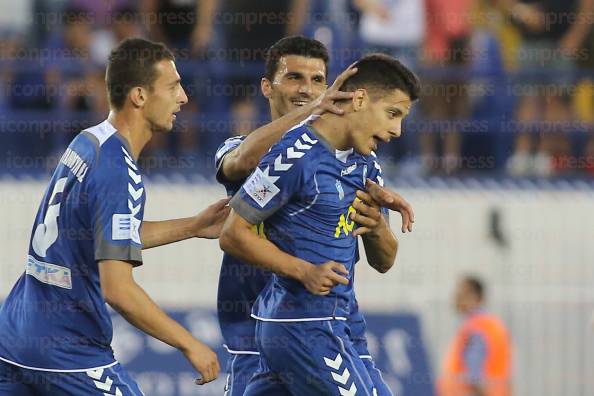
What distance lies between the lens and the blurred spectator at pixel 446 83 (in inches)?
443

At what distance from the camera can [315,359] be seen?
5602mm

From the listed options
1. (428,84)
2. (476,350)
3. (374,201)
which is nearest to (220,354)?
(476,350)

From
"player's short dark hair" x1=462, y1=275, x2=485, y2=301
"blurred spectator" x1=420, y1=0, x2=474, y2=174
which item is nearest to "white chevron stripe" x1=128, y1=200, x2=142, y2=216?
"player's short dark hair" x1=462, y1=275, x2=485, y2=301

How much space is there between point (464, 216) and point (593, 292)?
4.19 feet

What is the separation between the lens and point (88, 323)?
5520 millimetres

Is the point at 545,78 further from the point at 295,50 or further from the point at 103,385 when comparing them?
the point at 103,385

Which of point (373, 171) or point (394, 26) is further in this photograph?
point (394, 26)

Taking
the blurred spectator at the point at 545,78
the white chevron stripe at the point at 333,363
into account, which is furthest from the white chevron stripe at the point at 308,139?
the blurred spectator at the point at 545,78

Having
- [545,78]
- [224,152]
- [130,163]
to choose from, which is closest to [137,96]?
[130,163]

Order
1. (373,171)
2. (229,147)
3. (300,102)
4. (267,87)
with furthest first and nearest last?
(267,87), (300,102), (229,147), (373,171)

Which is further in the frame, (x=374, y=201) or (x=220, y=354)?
(x=220, y=354)

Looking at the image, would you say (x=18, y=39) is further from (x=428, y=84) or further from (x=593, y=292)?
(x=593, y=292)

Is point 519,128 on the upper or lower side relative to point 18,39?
lower

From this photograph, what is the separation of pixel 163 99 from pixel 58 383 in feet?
4.31
